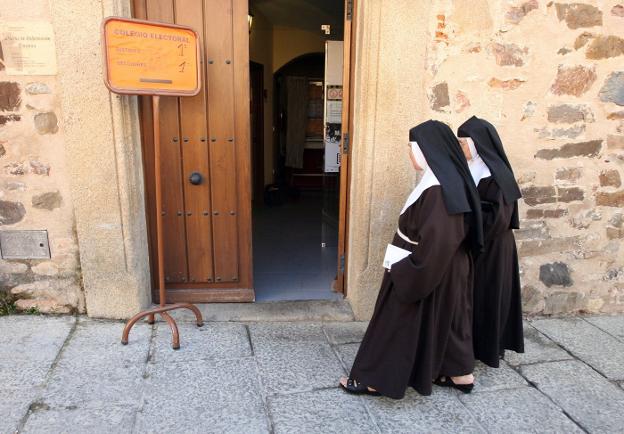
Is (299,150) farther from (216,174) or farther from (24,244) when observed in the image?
(24,244)

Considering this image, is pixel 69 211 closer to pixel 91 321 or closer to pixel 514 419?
pixel 91 321

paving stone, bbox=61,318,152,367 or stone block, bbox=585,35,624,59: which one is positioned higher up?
stone block, bbox=585,35,624,59

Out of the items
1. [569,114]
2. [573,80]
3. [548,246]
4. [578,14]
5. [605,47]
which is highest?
[578,14]

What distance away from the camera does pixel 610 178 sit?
327 cm

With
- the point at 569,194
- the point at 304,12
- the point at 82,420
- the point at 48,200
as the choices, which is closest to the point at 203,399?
the point at 82,420

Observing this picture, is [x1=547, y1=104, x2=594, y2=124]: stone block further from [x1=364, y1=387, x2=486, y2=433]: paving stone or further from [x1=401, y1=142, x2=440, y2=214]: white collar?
[x1=364, y1=387, x2=486, y2=433]: paving stone

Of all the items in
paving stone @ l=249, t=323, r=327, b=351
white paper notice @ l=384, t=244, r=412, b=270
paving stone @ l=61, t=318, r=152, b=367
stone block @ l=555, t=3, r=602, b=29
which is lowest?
paving stone @ l=249, t=323, r=327, b=351

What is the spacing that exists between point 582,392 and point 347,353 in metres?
1.33

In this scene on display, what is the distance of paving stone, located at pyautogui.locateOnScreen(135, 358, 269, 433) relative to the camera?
2064 millimetres

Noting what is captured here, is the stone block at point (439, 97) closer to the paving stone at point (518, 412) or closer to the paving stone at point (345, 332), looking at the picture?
the paving stone at point (345, 332)

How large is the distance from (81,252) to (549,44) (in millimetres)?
3456

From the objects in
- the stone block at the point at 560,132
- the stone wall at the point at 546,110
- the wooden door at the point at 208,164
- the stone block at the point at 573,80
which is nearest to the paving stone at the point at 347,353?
the stone wall at the point at 546,110

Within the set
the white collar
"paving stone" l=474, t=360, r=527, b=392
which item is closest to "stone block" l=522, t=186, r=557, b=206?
"paving stone" l=474, t=360, r=527, b=392

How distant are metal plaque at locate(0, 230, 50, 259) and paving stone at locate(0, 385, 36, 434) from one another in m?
0.98
